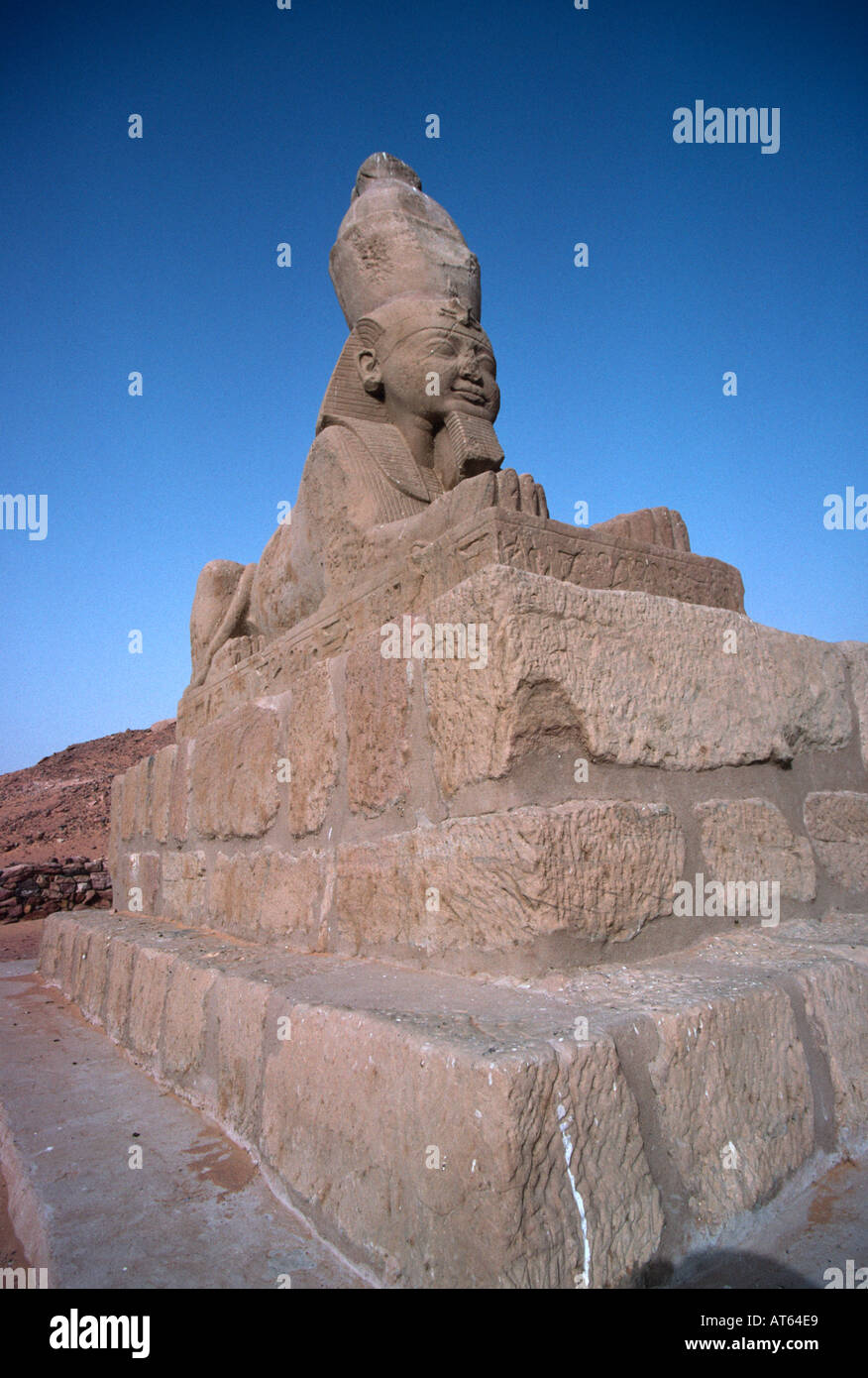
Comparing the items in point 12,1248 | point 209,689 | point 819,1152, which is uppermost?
point 209,689

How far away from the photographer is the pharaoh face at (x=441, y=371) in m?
2.95

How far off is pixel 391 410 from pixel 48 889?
34.9ft

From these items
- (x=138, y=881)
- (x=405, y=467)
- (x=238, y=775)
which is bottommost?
(x=138, y=881)

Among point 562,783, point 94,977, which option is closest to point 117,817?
point 94,977

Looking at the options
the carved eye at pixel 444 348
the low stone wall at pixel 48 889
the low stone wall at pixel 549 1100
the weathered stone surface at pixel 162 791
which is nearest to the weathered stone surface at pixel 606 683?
the low stone wall at pixel 549 1100

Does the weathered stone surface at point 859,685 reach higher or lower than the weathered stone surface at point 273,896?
higher

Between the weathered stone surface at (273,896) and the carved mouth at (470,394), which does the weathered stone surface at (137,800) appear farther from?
the carved mouth at (470,394)

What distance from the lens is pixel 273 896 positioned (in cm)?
258

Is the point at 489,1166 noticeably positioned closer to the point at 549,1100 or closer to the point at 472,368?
the point at 549,1100

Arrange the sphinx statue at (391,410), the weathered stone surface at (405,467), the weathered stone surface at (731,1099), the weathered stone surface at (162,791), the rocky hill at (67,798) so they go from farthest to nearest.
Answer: the rocky hill at (67,798), the weathered stone surface at (162,791), the sphinx statue at (391,410), the weathered stone surface at (405,467), the weathered stone surface at (731,1099)

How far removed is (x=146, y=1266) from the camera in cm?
126

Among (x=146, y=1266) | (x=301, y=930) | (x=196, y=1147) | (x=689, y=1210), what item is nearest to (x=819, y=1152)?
(x=689, y=1210)

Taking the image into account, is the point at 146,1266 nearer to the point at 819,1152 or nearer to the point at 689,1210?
the point at 689,1210

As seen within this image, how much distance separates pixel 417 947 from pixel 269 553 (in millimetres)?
2478
